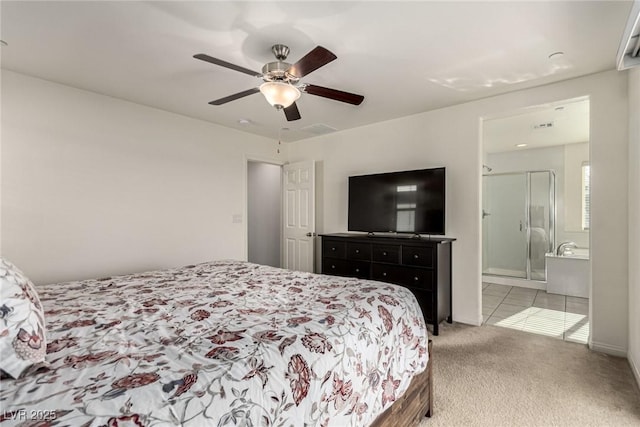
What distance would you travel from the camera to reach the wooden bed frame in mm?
1486

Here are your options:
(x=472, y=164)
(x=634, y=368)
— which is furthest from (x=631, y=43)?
(x=634, y=368)

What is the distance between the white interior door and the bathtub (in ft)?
12.5

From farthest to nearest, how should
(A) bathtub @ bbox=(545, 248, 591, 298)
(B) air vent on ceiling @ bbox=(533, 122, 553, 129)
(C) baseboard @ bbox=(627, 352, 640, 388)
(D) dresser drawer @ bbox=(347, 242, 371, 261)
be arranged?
(A) bathtub @ bbox=(545, 248, 591, 298)
(B) air vent on ceiling @ bbox=(533, 122, 553, 129)
(D) dresser drawer @ bbox=(347, 242, 371, 261)
(C) baseboard @ bbox=(627, 352, 640, 388)

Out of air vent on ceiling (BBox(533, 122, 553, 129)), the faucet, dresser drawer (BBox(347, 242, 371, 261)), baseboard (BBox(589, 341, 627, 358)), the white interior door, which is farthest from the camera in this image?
the faucet

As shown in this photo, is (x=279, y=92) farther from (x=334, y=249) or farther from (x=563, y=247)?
(x=563, y=247)

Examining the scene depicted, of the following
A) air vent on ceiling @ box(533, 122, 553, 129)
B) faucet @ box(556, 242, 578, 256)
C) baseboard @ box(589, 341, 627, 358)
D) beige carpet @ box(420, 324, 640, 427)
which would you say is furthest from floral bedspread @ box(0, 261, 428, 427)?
faucet @ box(556, 242, 578, 256)

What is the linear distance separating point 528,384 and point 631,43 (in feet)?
7.72

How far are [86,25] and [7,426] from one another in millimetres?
2330

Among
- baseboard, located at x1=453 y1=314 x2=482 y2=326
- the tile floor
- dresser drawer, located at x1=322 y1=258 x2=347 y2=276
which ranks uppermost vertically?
dresser drawer, located at x1=322 y1=258 x2=347 y2=276

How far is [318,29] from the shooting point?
201cm

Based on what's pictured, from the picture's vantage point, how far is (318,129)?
4.36 meters

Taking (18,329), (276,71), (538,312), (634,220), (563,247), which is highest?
(276,71)

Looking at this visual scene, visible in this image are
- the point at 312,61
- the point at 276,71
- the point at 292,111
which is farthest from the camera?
the point at 292,111

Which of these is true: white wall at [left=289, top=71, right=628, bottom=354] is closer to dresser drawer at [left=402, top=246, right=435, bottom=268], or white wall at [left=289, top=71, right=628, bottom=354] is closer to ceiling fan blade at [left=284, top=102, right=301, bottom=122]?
dresser drawer at [left=402, top=246, right=435, bottom=268]
